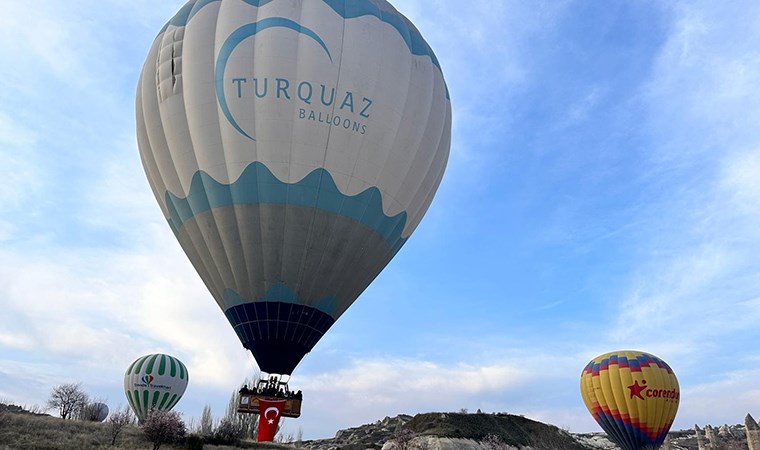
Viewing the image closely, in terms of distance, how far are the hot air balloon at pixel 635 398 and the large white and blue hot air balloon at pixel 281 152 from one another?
26.2m

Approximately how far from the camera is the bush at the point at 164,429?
23656 mm

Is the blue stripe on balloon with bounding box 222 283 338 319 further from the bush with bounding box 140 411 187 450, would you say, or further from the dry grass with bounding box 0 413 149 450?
the dry grass with bounding box 0 413 149 450

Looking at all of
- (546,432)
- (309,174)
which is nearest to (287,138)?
(309,174)

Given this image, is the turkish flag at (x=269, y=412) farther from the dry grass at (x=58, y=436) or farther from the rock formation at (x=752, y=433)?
the rock formation at (x=752, y=433)

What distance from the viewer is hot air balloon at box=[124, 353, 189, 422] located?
4138cm

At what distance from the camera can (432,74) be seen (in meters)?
24.9

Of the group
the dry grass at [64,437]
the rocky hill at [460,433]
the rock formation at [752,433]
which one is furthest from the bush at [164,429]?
the rock formation at [752,433]

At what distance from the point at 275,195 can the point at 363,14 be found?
9.04 m

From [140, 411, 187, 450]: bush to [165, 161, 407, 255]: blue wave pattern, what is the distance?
9470 millimetres

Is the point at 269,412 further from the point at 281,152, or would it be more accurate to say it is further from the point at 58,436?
the point at 58,436


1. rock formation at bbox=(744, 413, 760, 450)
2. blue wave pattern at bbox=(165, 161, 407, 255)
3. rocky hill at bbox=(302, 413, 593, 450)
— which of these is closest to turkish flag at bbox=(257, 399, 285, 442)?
blue wave pattern at bbox=(165, 161, 407, 255)

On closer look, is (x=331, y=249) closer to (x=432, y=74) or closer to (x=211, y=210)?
(x=211, y=210)

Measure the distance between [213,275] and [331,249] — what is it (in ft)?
17.3

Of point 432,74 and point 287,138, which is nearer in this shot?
point 287,138
